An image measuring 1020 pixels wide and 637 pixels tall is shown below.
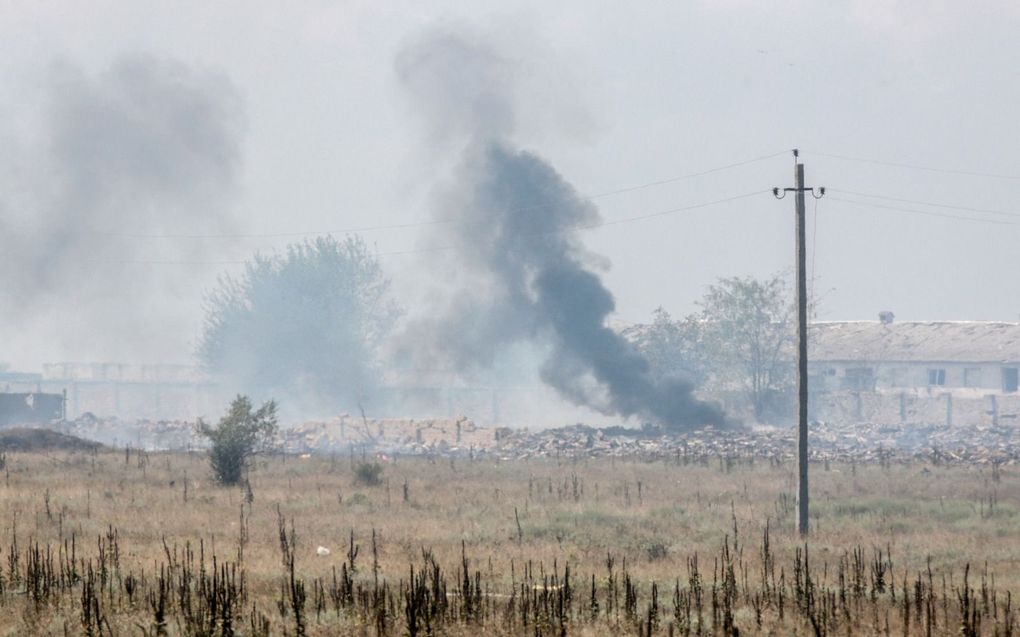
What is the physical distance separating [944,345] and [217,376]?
50.5 meters

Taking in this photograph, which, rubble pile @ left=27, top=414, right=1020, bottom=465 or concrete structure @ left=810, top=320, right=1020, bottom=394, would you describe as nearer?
rubble pile @ left=27, top=414, right=1020, bottom=465

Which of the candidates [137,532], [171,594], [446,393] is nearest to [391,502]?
[137,532]

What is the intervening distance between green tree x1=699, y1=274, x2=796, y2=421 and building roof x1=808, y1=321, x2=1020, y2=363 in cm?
371

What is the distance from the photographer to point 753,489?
34219 mm

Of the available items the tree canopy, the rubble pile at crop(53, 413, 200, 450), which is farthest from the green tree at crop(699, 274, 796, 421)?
the rubble pile at crop(53, 413, 200, 450)

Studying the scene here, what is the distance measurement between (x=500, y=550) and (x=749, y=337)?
209 feet

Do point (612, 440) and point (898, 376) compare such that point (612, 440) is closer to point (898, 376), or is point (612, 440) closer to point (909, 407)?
point (909, 407)

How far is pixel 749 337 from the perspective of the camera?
83062 mm

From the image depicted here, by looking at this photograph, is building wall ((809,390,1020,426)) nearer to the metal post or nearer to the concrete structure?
the concrete structure

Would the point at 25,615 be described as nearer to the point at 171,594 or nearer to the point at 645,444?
the point at 171,594

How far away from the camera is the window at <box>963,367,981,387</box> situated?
86188 millimetres

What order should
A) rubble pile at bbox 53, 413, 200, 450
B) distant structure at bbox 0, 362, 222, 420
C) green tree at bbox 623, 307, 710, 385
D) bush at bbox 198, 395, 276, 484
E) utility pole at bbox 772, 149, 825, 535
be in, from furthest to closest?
distant structure at bbox 0, 362, 222, 420
green tree at bbox 623, 307, 710, 385
rubble pile at bbox 53, 413, 200, 450
bush at bbox 198, 395, 276, 484
utility pole at bbox 772, 149, 825, 535

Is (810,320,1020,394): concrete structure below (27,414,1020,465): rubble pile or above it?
above

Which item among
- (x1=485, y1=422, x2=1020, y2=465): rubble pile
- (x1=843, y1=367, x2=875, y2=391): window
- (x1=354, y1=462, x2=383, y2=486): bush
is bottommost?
(x1=485, y1=422, x2=1020, y2=465): rubble pile
